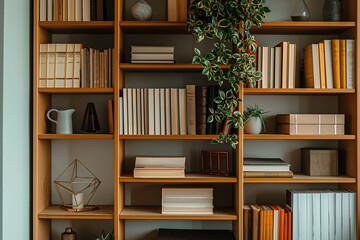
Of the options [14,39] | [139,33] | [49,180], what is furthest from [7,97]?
[139,33]

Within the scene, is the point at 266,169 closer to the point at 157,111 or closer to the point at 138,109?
the point at 157,111

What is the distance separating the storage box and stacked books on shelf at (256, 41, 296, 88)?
1.39 feet

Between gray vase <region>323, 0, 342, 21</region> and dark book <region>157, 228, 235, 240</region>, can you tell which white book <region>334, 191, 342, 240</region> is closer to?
dark book <region>157, 228, 235, 240</region>

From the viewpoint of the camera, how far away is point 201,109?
9.42ft

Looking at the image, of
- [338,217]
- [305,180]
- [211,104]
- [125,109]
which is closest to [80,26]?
[125,109]

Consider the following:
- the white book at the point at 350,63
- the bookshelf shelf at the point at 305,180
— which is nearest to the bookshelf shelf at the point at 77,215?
the bookshelf shelf at the point at 305,180

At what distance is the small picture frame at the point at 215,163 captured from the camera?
292 centimetres

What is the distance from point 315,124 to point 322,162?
244 mm

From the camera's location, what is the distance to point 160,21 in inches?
114

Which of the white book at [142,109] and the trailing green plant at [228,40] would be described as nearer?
the trailing green plant at [228,40]

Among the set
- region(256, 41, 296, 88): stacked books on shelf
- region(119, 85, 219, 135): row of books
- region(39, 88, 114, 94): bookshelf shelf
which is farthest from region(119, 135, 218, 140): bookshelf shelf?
region(256, 41, 296, 88): stacked books on shelf

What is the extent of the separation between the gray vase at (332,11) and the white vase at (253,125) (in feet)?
2.34

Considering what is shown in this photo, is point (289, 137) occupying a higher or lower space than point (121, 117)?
lower

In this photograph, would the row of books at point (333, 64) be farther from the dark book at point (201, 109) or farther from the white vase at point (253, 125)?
the dark book at point (201, 109)
